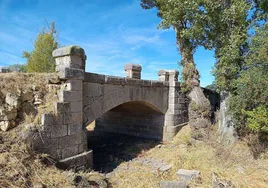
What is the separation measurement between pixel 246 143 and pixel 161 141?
121 inches

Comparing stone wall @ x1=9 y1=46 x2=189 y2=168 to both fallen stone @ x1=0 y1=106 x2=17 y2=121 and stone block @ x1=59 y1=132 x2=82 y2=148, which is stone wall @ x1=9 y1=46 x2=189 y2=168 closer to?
stone block @ x1=59 y1=132 x2=82 y2=148

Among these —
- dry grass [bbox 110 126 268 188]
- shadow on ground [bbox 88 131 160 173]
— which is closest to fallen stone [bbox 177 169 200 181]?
dry grass [bbox 110 126 268 188]

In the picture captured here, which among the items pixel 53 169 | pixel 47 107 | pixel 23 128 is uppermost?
pixel 47 107

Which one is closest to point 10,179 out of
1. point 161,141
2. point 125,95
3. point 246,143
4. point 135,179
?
point 135,179

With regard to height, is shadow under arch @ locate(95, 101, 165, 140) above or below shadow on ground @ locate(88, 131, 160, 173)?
above

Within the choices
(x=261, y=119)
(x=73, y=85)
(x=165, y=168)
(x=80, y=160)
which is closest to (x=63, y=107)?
(x=73, y=85)

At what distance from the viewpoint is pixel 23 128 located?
396 cm

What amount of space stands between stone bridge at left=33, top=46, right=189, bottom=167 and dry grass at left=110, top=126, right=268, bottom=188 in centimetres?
115

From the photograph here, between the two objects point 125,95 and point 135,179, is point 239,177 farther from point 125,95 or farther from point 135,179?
point 125,95

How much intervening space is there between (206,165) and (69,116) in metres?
3.84

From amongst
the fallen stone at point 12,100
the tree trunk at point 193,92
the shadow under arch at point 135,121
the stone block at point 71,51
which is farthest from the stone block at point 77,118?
the tree trunk at point 193,92

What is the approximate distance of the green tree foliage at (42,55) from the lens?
1208cm

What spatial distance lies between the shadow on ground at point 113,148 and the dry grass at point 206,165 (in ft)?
1.47

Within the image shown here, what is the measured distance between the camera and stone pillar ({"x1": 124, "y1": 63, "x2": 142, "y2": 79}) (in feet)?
22.3
